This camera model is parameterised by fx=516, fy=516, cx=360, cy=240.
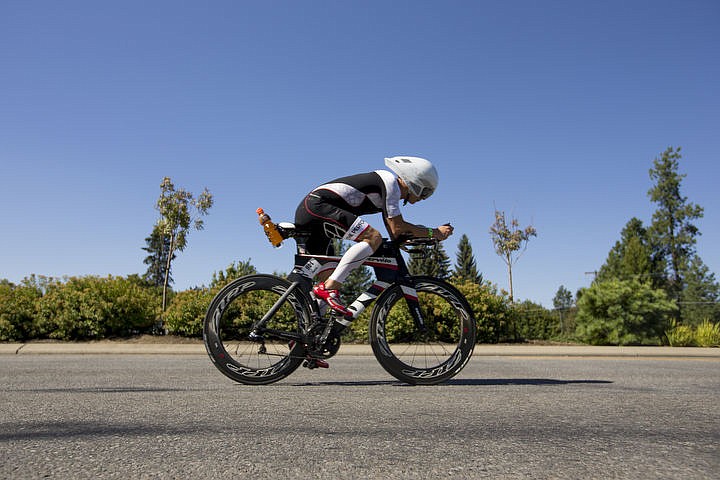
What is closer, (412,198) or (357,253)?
(357,253)

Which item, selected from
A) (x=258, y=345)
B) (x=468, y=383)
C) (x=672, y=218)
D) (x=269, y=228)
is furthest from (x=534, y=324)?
A: (x=672, y=218)

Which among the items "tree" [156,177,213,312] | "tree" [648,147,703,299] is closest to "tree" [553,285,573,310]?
"tree" [648,147,703,299]

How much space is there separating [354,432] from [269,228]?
2473 mm

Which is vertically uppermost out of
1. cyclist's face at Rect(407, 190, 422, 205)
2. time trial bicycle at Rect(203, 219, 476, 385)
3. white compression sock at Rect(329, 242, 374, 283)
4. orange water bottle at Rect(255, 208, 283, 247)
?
cyclist's face at Rect(407, 190, 422, 205)

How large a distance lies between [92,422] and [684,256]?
A: 60673 mm

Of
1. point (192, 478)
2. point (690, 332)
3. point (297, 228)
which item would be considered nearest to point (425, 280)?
point (297, 228)

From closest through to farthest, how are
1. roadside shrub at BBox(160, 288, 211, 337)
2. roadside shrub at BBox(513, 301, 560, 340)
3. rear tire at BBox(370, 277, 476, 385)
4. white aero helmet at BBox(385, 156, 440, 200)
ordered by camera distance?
rear tire at BBox(370, 277, 476, 385)
white aero helmet at BBox(385, 156, 440, 200)
roadside shrub at BBox(160, 288, 211, 337)
roadside shrub at BBox(513, 301, 560, 340)

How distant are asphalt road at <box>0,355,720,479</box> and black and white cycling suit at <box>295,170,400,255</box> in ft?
4.28

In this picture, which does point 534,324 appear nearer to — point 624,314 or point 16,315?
point 624,314

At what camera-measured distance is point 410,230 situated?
4.58 metres

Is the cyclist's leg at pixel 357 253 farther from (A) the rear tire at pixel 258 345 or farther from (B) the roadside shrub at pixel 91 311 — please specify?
(B) the roadside shrub at pixel 91 311

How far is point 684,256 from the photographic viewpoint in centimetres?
5253

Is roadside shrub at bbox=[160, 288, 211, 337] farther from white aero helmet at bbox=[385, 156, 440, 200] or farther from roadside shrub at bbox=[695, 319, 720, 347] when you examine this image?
roadside shrub at bbox=[695, 319, 720, 347]

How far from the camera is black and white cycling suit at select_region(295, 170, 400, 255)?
446cm
